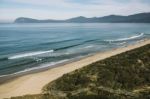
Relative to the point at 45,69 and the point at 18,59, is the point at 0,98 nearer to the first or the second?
the point at 45,69

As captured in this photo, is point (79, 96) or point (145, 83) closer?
point (79, 96)

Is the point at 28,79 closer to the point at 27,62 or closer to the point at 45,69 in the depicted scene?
the point at 45,69

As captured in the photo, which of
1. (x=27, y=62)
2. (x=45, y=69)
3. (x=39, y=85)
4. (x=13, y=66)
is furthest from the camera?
(x=27, y=62)

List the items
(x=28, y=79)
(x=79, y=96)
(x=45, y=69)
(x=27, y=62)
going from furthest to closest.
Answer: (x=27, y=62) < (x=45, y=69) < (x=28, y=79) < (x=79, y=96)

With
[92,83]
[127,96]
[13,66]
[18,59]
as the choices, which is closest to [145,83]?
[92,83]

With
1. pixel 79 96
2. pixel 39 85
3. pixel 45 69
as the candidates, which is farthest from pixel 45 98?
pixel 45 69

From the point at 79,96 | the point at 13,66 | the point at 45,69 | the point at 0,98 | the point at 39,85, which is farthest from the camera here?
the point at 13,66

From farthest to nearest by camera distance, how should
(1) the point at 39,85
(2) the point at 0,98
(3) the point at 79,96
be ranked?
1. (1) the point at 39,85
2. (2) the point at 0,98
3. (3) the point at 79,96

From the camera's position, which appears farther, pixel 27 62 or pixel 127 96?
pixel 27 62

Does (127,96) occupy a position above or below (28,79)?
above
